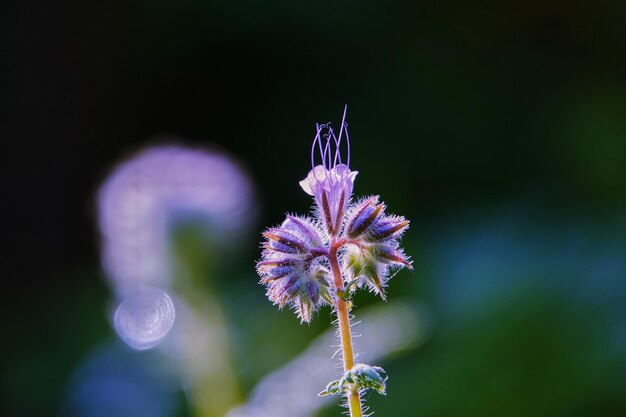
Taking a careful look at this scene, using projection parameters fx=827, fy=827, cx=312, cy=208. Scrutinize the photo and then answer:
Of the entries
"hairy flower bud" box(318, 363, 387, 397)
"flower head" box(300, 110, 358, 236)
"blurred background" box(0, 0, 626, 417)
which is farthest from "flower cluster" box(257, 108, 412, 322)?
"blurred background" box(0, 0, 626, 417)

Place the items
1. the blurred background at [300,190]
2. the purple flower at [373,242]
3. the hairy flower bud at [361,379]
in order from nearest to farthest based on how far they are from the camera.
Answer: the hairy flower bud at [361,379] → the purple flower at [373,242] → the blurred background at [300,190]

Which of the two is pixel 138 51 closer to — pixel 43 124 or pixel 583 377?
pixel 43 124

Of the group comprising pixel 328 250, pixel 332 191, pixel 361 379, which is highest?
pixel 332 191

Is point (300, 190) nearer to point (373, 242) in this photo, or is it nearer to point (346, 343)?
point (373, 242)

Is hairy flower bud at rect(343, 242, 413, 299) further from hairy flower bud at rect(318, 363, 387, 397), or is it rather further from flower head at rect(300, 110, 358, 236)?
hairy flower bud at rect(318, 363, 387, 397)

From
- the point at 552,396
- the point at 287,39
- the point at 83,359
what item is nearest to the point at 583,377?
the point at 552,396

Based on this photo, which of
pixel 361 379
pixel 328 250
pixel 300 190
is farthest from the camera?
pixel 300 190

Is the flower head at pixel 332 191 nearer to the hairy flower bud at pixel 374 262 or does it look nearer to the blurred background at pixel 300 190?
the hairy flower bud at pixel 374 262

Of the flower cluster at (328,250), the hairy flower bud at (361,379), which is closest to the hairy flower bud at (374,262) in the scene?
the flower cluster at (328,250)

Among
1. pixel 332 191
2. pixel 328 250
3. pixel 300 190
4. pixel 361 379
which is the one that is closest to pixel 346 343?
pixel 361 379

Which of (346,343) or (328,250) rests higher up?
(328,250)
